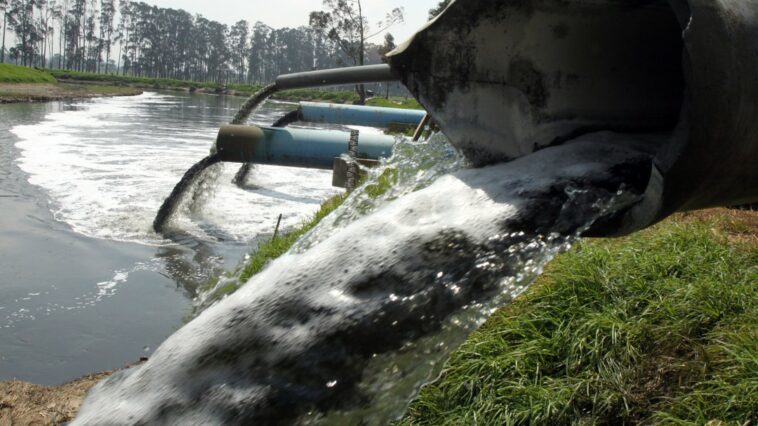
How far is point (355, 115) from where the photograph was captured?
42.4ft

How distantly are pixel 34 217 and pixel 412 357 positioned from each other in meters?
8.22

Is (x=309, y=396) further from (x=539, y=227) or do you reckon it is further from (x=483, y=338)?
(x=483, y=338)

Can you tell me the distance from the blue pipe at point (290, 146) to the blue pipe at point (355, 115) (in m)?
2.88

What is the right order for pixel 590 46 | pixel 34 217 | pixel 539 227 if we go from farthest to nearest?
pixel 34 217
pixel 590 46
pixel 539 227

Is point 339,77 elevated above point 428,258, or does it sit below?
above

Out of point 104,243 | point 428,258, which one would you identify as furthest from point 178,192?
point 428,258

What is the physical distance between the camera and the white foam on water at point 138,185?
9000 mm

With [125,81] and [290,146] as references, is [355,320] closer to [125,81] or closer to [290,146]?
[290,146]

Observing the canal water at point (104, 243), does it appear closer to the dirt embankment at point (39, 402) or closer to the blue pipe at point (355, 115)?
the dirt embankment at point (39, 402)

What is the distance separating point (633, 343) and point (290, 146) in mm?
7050

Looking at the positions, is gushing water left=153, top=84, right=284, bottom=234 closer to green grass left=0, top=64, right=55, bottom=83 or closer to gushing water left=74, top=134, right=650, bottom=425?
gushing water left=74, top=134, right=650, bottom=425

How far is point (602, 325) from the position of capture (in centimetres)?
314

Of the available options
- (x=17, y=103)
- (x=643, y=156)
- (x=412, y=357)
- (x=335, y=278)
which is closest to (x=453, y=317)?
(x=412, y=357)

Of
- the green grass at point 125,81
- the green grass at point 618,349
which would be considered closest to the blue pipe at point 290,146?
the green grass at point 618,349
